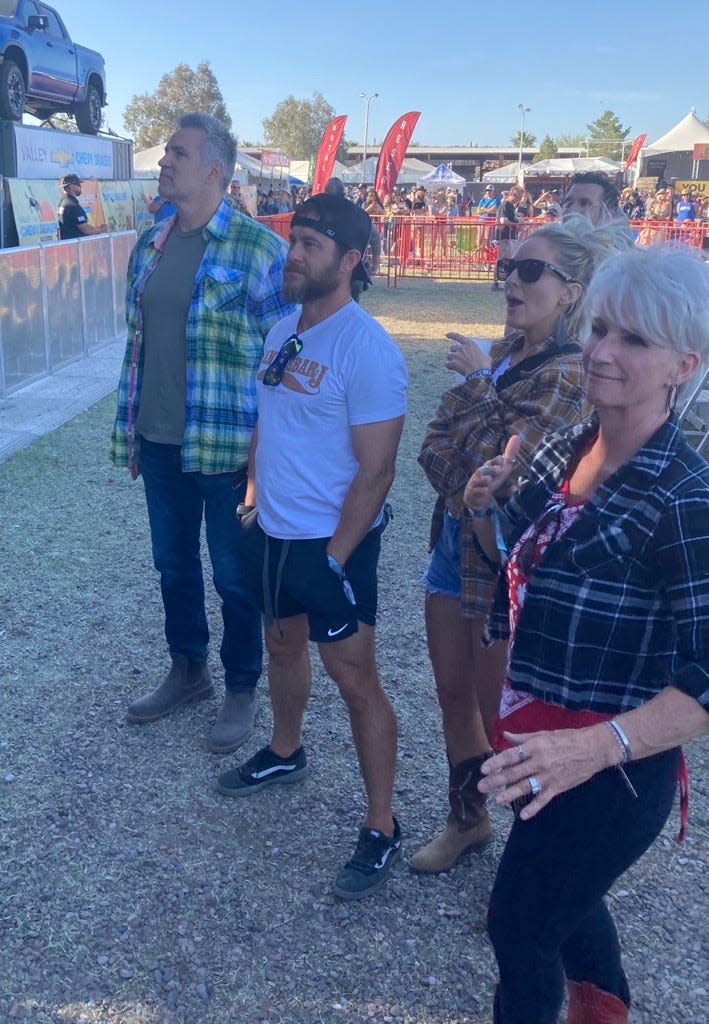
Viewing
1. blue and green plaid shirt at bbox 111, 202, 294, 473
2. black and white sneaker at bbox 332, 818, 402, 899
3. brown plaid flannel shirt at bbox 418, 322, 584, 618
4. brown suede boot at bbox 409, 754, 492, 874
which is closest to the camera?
brown plaid flannel shirt at bbox 418, 322, 584, 618

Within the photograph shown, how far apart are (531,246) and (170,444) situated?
152cm

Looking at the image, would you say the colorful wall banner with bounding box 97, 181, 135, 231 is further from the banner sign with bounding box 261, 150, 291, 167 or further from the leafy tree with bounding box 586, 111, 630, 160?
the leafy tree with bounding box 586, 111, 630, 160

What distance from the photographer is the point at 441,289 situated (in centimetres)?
1806

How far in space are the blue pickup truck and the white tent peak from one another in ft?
Answer: 83.2

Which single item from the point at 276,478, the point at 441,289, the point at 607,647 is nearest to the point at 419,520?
the point at 276,478

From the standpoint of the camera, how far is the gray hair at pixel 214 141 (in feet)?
10.2

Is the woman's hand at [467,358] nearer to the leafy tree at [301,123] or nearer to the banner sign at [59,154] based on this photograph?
the banner sign at [59,154]

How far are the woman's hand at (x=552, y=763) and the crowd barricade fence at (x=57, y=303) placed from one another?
761 centimetres

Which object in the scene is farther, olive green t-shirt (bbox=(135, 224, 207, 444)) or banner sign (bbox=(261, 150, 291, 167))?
banner sign (bbox=(261, 150, 291, 167))

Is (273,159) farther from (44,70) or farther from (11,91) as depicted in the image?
(11,91)

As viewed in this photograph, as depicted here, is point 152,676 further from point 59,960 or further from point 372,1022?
point 372,1022

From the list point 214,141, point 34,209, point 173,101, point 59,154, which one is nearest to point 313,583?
point 214,141

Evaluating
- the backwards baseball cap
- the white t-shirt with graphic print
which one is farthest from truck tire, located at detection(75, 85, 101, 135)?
the white t-shirt with graphic print

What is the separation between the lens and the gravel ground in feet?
7.50
